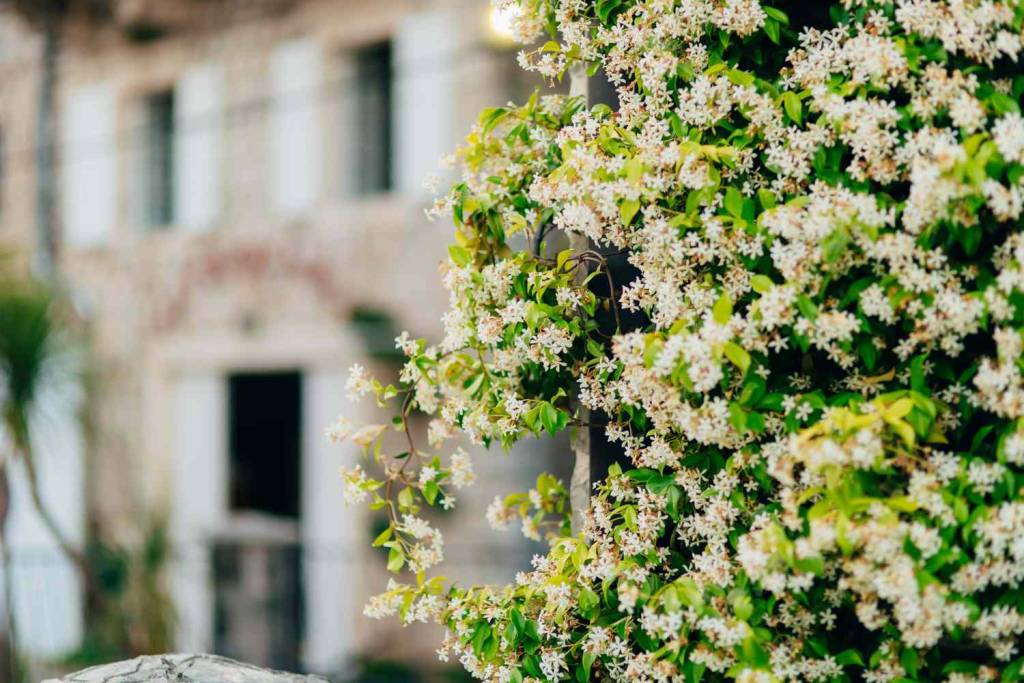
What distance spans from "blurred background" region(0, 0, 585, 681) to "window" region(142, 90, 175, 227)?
0.02m

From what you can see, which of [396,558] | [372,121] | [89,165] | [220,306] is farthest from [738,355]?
[89,165]

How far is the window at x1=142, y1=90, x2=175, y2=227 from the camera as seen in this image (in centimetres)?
998

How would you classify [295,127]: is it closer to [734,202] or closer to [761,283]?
[734,202]

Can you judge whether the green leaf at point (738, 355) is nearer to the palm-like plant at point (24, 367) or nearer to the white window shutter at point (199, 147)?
the palm-like plant at point (24, 367)

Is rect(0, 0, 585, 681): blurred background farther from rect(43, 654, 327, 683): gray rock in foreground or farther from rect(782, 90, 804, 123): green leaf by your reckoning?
rect(782, 90, 804, 123): green leaf

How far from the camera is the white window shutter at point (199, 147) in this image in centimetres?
927

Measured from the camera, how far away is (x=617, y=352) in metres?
2.45

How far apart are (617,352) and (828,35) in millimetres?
724

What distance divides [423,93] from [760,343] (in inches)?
236

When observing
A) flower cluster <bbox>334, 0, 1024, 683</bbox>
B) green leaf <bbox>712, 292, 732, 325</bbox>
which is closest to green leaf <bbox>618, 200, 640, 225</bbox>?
flower cluster <bbox>334, 0, 1024, 683</bbox>

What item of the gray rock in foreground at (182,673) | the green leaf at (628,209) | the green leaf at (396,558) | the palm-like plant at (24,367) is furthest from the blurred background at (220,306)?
the green leaf at (628,209)

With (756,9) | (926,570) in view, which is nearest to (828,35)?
(756,9)

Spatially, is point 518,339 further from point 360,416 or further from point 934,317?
point 360,416

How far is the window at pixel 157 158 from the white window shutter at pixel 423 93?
2.56m
